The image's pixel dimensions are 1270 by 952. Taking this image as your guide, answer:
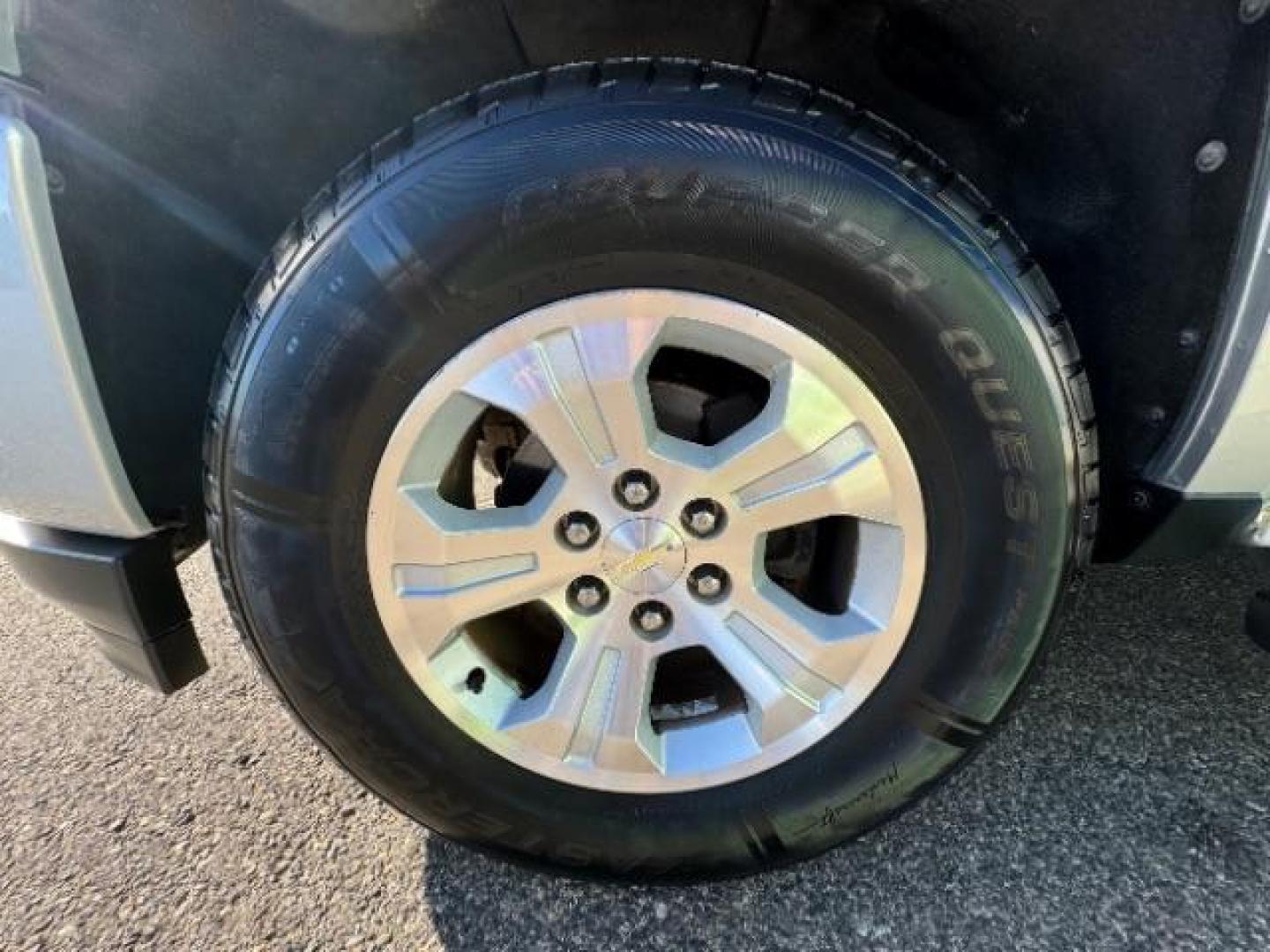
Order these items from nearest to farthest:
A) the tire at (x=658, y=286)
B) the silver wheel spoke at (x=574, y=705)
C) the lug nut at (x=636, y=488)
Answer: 1. the tire at (x=658, y=286)
2. the lug nut at (x=636, y=488)
3. the silver wheel spoke at (x=574, y=705)

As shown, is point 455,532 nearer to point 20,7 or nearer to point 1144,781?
point 20,7

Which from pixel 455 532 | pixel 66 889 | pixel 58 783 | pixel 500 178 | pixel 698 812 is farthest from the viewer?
pixel 58 783

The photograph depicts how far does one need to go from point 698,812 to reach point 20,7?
1.43m

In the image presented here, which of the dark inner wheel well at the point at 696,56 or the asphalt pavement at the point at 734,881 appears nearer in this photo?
the dark inner wheel well at the point at 696,56

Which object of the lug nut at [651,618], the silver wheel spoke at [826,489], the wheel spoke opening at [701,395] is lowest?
the lug nut at [651,618]

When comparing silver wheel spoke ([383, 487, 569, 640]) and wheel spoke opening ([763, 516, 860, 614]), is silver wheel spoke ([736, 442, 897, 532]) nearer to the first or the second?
wheel spoke opening ([763, 516, 860, 614])

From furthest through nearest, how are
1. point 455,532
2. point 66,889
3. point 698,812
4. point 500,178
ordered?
point 66,889
point 698,812
point 455,532
point 500,178

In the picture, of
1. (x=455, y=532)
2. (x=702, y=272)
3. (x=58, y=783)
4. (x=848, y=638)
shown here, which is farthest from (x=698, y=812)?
(x=58, y=783)

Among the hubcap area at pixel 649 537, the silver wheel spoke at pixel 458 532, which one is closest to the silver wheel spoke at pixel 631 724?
the hubcap area at pixel 649 537

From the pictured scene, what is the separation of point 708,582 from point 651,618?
10 cm

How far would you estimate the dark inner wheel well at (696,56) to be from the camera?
1300mm

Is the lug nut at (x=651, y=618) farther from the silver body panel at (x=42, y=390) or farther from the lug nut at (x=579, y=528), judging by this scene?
the silver body panel at (x=42, y=390)

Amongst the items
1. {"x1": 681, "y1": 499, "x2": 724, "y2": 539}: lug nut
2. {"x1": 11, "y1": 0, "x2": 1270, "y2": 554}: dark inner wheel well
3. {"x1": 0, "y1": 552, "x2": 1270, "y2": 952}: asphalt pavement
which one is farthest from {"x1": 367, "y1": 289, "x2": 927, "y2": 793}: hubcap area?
{"x1": 11, "y1": 0, "x2": 1270, "y2": 554}: dark inner wheel well

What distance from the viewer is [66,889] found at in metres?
1.74
